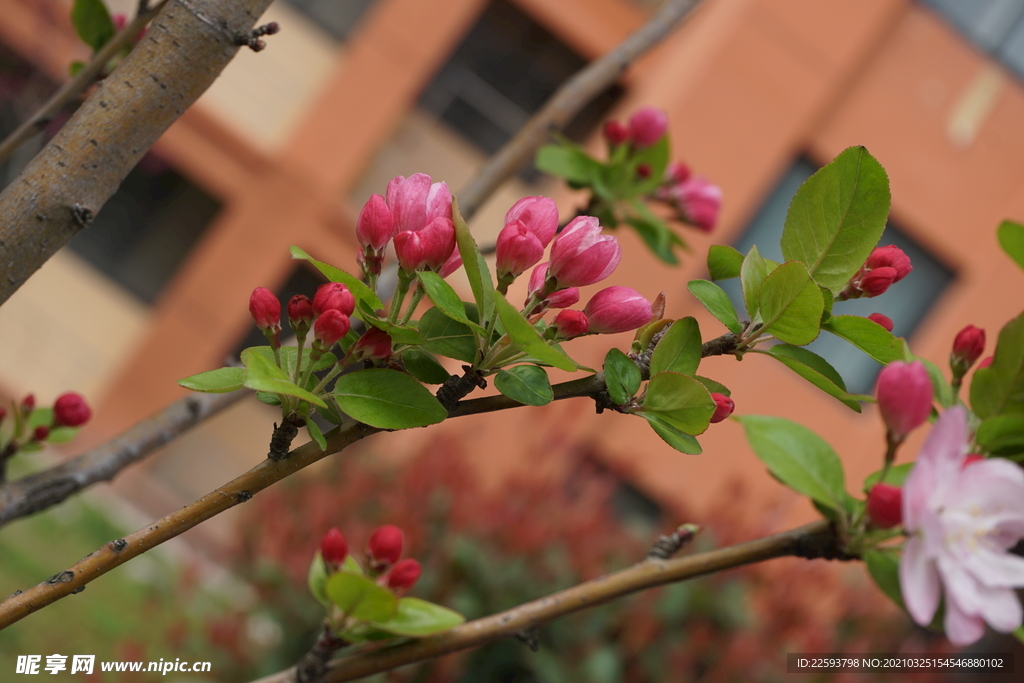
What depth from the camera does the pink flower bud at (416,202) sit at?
1.49ft

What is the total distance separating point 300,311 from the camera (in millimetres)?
435

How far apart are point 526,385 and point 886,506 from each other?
208 millimetres

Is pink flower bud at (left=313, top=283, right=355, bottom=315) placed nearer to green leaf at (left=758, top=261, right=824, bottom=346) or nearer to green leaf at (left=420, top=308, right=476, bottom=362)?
green leaf at (left=420, top=308, right=476, bottom=362)

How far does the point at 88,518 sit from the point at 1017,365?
13.1 ft

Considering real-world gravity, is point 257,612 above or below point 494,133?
below

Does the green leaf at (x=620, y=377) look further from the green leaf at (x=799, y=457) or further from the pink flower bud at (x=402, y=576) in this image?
the pink flower bud at (x=402, y=576)

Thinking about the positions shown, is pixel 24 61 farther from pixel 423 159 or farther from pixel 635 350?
pixel 635 350

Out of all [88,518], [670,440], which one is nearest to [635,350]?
[670,440]

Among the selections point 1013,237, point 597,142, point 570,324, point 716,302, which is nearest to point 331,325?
point 570,324

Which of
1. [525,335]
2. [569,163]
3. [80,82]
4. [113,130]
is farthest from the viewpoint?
[569,163]

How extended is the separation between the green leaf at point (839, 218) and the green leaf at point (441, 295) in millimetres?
204

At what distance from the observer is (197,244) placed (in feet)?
15.3

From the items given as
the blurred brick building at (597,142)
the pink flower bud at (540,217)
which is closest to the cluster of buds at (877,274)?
the pink flower bud at (540,217)

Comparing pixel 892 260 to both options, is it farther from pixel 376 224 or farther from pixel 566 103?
pixel 566 103
